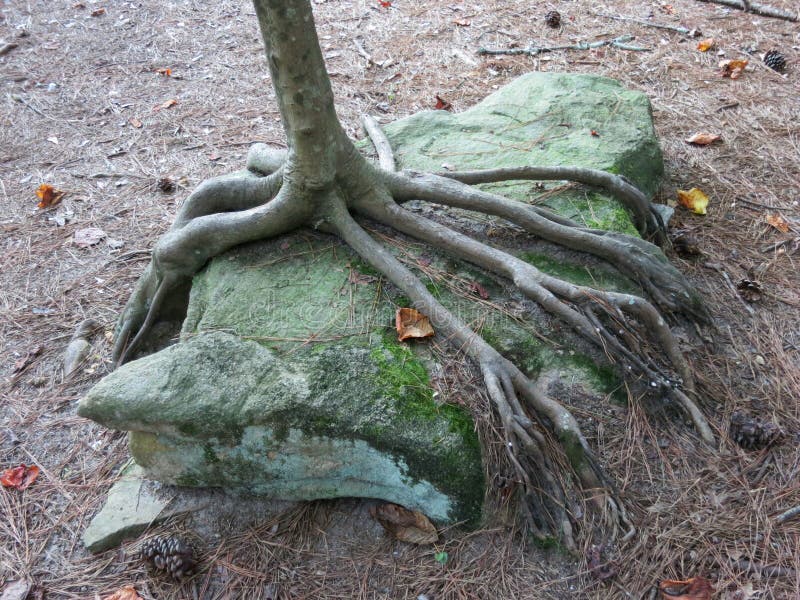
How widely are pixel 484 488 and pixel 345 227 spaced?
150 cm

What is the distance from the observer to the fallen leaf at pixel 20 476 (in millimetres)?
2994

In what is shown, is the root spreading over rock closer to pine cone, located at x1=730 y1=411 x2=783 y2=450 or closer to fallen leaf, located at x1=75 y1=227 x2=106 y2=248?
pine cone, located at x1=730 y1=411 x2=783 y2=450

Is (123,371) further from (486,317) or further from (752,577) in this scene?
(752,577)

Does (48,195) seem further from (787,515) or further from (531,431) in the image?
(787,515)

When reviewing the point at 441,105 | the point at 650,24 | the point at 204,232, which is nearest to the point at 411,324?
the point at 204,232

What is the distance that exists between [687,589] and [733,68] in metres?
5.10

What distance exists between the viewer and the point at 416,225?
10.1 ft

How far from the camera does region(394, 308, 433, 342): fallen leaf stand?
2682mm

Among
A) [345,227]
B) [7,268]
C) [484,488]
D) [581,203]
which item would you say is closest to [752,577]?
[484,488]

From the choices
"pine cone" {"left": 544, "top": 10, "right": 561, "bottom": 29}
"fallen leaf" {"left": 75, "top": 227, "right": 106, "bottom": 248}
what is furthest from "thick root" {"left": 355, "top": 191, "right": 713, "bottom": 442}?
"pine cone" {"left": 544, "top": 10, "right": 561, "bottom": 29}

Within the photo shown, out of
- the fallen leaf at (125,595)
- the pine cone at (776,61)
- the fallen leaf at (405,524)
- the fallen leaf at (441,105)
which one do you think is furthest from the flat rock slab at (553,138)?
the fallen leaf at (125,595)

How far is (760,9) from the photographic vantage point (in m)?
6.29

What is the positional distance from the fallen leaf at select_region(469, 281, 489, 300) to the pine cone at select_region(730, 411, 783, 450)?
1.30 metres

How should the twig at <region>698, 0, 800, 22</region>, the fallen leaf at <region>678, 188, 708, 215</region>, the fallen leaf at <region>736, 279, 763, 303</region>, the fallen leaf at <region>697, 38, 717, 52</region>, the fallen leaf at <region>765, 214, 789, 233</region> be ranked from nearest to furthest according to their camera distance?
the fallen leaf at <region>736, 279, 763, 303</region>
the fallen leaf at <region>765, 214, 789, 233</region>
the fallen leaf at <region>678, 188, 708, 215</region>
the fallen leaf at <region>697, 38, 717, 52</region>
the twig at <region>698, 0, 800, 22</region>
